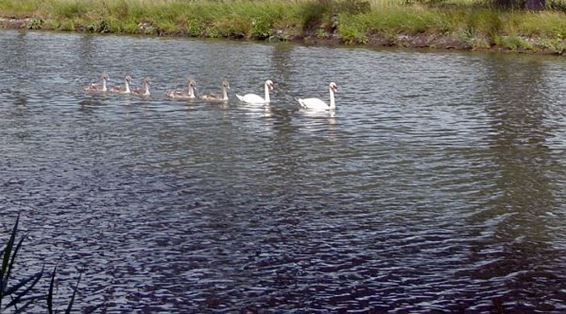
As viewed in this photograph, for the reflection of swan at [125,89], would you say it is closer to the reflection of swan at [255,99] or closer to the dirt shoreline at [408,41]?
the reflection of swan at [255,99]

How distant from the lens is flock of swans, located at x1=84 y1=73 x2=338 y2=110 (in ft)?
62.6

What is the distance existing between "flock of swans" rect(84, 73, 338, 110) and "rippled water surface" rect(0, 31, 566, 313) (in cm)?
29

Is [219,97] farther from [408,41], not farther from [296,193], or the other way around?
[408,41]

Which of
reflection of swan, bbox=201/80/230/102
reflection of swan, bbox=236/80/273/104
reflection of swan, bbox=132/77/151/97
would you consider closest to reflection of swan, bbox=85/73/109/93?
reflection of swan, bbox=132/77/151/97

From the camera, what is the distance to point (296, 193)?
41.4ft

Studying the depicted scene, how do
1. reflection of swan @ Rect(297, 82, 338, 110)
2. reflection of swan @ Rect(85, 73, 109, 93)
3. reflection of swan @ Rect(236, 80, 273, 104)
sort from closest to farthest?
reflection of swan @ Rect(297, 82, 338, 110) < reflection of swan @ Rect(236, 80, 273, 104) < reflection of swan @ Rect(85, 73, 109, 93)

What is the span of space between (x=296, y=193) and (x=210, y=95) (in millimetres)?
7982

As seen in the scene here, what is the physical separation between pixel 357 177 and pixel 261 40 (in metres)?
19.5

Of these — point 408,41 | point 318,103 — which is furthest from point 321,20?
point 318,103

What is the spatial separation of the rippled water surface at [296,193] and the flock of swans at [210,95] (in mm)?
286

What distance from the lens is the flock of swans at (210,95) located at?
752 inches

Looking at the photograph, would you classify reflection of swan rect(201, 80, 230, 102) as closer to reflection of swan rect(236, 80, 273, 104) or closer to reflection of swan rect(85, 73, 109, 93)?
reflection of swan rect(236, 80, 273, 104)

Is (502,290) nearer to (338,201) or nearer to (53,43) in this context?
(338,201)

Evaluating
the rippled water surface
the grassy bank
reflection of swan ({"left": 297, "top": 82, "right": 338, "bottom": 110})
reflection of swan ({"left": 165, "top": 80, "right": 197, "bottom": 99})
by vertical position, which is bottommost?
the rippled water surface
